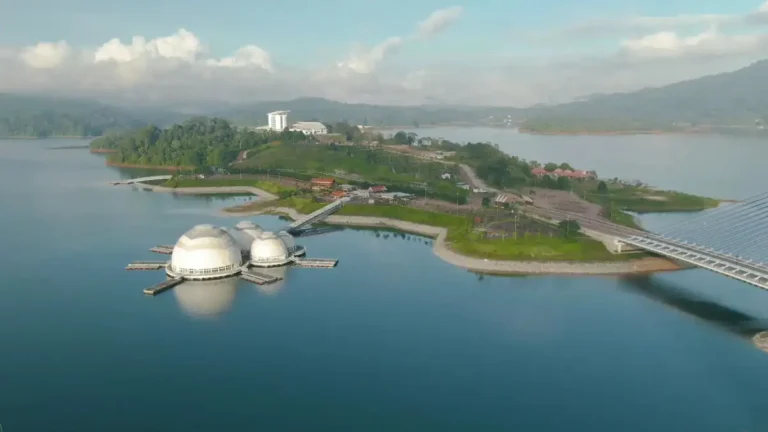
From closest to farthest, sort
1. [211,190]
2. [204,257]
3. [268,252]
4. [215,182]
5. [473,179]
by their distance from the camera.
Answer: [204,257], [268,252], [473,179], [211,190], [215,182]

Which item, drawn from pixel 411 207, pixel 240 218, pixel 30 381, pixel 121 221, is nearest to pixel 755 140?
pixel 411 207

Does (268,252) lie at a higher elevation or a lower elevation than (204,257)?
lower

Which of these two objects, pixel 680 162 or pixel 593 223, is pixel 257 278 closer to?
pixel 593 223

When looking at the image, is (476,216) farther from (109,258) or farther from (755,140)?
(755,140)

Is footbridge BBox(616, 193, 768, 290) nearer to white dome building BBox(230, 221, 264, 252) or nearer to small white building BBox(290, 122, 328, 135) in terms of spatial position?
white dome building BBox(230, 221, 264, 252)

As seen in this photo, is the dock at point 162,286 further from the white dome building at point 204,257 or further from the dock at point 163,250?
the dock at point 163,250

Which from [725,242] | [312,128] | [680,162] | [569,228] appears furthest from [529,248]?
[312,128]

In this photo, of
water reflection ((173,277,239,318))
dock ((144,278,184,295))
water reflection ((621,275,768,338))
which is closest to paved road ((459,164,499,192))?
water reflection ((621,275,768,338))

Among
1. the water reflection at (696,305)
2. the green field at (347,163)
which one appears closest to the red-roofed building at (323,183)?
the green field at (347,163)
